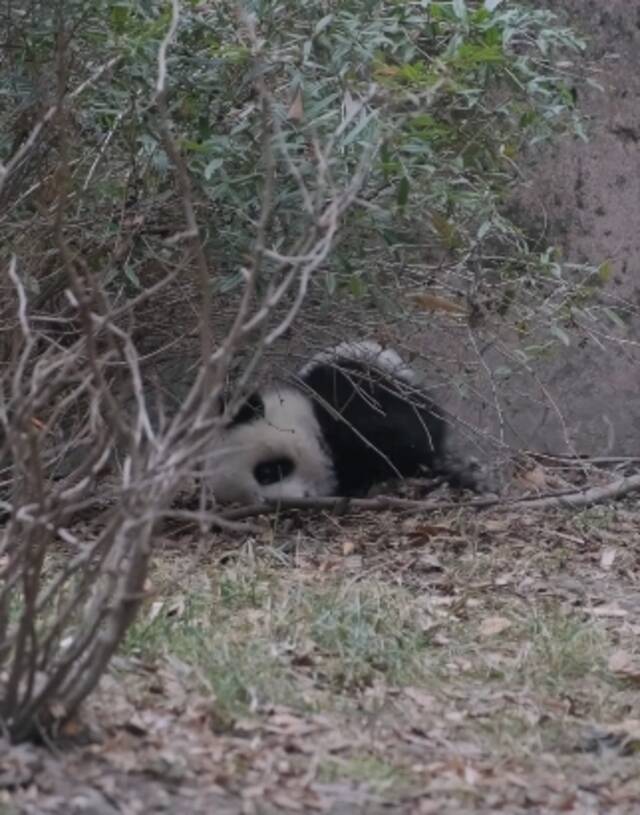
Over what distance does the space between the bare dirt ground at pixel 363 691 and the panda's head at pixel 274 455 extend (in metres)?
0.66

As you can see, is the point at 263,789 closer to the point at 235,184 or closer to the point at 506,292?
the point at 235,184

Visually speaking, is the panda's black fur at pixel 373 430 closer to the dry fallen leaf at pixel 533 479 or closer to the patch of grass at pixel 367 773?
the dry fallen leaf at pixel 533 479

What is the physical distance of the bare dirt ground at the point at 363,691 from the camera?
2908 millimetres

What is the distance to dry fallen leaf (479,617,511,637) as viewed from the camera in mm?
4221

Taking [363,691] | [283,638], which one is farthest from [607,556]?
[363,691]

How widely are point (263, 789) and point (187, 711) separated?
0.38m

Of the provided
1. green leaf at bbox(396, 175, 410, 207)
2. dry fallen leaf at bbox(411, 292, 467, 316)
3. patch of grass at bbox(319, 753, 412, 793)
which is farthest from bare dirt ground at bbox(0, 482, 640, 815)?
green leaf at bbox(396, 175, 410, 207)

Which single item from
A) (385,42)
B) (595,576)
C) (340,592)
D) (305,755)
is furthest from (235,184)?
(305,755)

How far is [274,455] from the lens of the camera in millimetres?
5973

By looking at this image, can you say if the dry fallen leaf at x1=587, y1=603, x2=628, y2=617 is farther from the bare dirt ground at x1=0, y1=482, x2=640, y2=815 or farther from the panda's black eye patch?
the panda's black eye patch

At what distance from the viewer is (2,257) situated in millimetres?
4746

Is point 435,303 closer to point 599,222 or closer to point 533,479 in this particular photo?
point 533,479

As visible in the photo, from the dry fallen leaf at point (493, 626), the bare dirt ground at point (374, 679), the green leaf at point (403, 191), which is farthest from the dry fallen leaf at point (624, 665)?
the green leaf at point (403, 191)

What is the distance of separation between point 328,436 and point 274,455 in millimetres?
232
